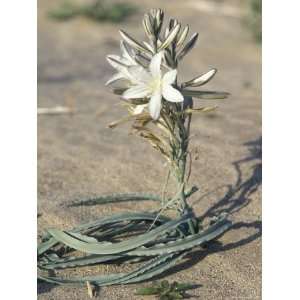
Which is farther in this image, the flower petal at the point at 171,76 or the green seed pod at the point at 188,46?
the green seed pod at the point at 188,46

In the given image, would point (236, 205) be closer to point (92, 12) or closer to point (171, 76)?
point (171, 76)

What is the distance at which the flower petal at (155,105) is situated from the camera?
2.01m

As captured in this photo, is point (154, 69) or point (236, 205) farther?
point (236, 205)

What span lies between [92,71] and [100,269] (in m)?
3.82

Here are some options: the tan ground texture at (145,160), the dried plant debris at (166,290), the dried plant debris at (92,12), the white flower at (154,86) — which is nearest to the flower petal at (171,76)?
the white flower at (154,86)

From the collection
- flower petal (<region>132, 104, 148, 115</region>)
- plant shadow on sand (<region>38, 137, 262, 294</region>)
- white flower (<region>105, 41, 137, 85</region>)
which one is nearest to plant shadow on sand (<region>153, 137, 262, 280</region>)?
plant shadow on sand (<region>38, 137, 262, 294</region>)

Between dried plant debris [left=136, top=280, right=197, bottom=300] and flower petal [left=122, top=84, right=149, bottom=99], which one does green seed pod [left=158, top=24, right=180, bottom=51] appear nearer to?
flower petal [left=122, top=84, right=149, bottom=99]

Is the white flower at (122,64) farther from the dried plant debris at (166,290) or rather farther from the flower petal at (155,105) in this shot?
the dried plant debris at (166,290)

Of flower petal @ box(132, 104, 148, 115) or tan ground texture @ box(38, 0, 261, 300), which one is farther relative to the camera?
tan ground texture @ box(38, 0, 261, 300)

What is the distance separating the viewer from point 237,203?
118 inches

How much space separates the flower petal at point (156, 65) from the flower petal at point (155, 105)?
0.20 ft

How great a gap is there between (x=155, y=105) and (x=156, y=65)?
12cm

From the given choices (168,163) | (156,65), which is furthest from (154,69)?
(168,163)

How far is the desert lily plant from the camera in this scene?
2076 mm
